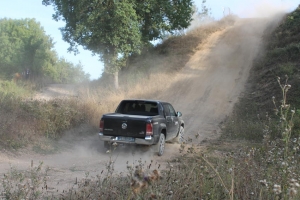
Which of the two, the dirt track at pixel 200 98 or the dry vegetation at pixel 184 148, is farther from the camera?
the dirt track at pixel 200 98

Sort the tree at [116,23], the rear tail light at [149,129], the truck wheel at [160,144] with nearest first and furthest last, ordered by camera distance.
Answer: the rear tail light at [149,129]
the truck wheel at [160,144]
the tree at [116,23]

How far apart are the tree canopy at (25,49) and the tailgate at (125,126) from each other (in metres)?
37.3

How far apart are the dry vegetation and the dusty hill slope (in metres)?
0.96

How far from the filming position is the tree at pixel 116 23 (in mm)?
21875

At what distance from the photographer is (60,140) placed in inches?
484

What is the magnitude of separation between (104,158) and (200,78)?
1653 cm

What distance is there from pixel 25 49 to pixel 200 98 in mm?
37494

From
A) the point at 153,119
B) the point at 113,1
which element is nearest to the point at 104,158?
the point at 153,119

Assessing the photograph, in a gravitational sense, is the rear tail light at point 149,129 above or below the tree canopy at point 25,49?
below

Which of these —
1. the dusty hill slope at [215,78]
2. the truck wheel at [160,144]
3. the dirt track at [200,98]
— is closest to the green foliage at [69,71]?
the dusty hill slope at [215,78]

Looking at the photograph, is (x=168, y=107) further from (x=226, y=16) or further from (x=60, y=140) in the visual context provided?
(x=226, y=16)

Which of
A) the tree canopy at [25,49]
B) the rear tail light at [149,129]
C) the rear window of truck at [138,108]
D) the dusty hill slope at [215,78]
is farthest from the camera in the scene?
the tree canopy at [25,49]

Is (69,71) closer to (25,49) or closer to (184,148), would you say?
(25,49)

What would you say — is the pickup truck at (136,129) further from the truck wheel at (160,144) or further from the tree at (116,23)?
the tree at (116,23)
